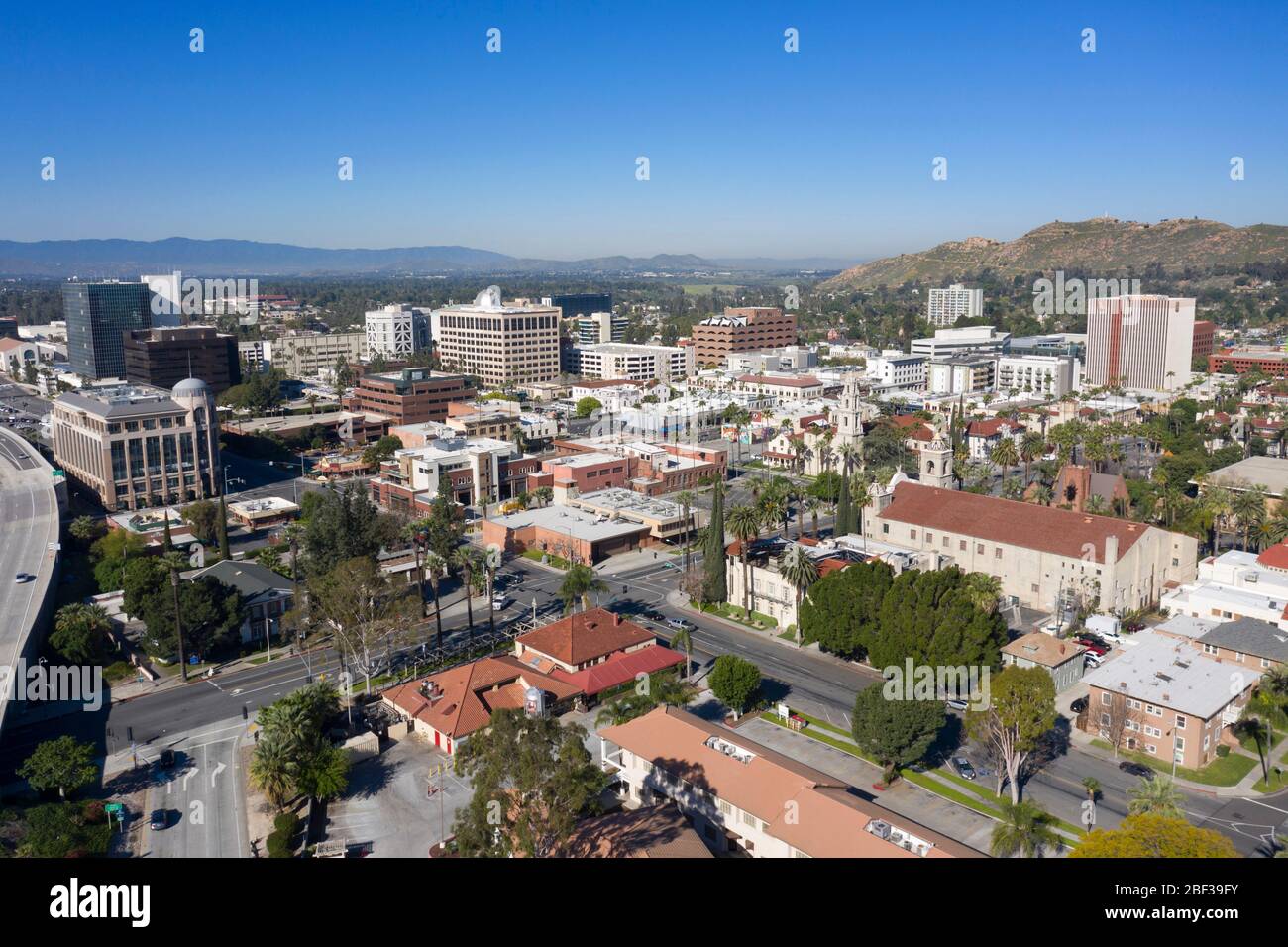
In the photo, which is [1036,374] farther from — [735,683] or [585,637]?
[735,683]

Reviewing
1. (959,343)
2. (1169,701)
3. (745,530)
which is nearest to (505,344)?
(959,343)

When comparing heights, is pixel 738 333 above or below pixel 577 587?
above

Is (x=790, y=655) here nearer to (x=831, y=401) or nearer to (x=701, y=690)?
(x=701, y=690)

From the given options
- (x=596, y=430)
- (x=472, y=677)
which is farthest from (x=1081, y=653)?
(x=596, y=430)

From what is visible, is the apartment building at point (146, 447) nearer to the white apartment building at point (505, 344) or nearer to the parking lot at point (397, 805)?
the parking lot at point (397, 805)

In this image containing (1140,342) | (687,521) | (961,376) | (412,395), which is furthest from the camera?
(961,376)
